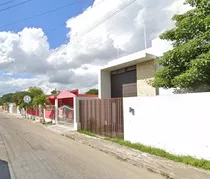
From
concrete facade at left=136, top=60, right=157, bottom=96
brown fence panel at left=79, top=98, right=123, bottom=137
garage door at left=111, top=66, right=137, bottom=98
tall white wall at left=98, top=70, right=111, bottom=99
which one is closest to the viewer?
brown fence panel at left=79, top=98, right=123, bottom=137

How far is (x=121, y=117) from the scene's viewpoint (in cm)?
1213

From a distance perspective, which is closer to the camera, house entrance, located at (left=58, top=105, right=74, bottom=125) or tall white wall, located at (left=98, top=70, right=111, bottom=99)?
tall white wall, located at (left=98, top=70, right=111, bottom=99)

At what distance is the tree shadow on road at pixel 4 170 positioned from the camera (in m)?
6.27

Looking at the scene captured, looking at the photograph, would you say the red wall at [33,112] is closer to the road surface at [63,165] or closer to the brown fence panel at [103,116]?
the brown fence panel at [103,116]

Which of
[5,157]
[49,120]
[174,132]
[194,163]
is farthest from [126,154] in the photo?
[49,120]

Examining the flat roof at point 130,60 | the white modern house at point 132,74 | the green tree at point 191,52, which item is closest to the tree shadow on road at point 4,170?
the green tree at point 191,52

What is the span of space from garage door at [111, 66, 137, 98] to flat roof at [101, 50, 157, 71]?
45 centimetres

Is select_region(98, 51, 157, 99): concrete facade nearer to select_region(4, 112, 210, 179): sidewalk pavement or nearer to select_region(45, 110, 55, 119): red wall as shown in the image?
select_region(4, 112, 210, 179): sidewalk pavement

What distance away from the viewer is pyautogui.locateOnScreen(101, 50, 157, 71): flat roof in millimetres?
13844

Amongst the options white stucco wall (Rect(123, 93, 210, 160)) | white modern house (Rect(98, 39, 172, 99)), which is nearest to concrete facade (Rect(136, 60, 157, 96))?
white modern house (Rect(98, 39, 172, 99))

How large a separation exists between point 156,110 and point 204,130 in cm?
231

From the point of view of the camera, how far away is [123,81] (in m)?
17.6

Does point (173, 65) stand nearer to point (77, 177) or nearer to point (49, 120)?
point (77, 177)

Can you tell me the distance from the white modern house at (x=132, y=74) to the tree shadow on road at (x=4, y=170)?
8.14 m
